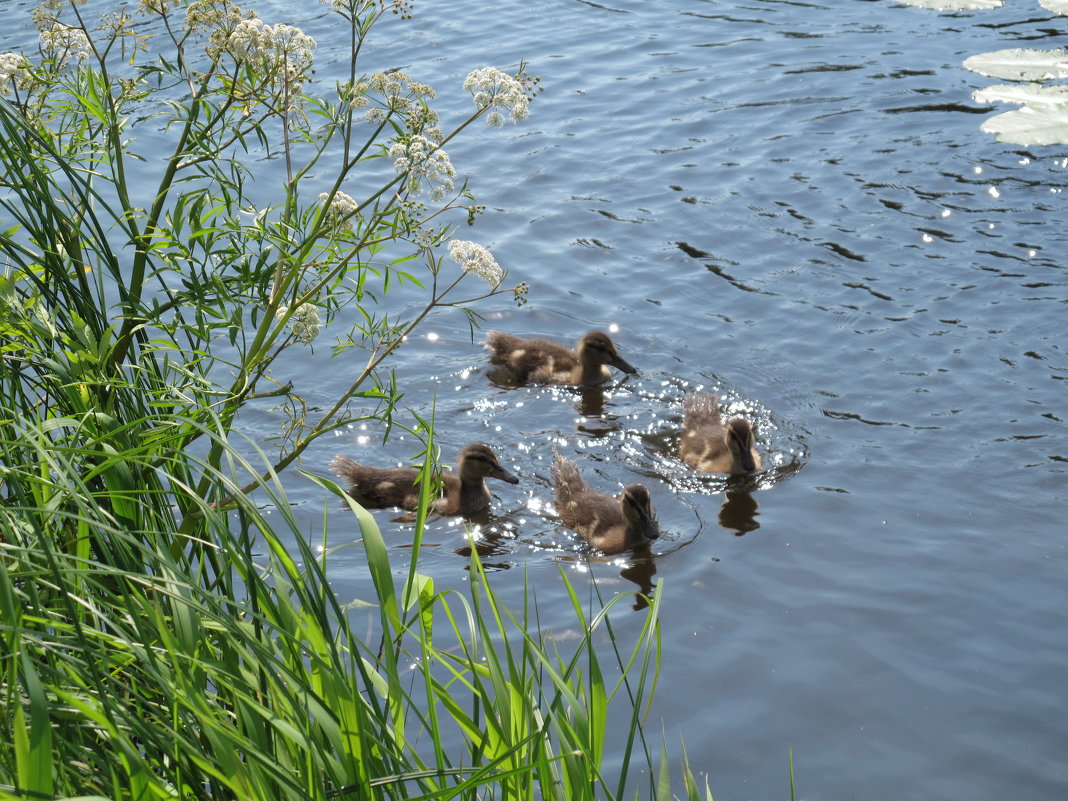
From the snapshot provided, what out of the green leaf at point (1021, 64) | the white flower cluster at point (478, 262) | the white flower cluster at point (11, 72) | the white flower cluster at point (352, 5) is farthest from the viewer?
the green leaf at point (1021, 64)

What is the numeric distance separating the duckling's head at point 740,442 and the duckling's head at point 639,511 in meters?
0.68

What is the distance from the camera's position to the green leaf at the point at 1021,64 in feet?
30.0

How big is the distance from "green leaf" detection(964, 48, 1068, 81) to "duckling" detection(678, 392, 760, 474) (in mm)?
4279

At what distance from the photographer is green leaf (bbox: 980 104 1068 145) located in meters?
7.75

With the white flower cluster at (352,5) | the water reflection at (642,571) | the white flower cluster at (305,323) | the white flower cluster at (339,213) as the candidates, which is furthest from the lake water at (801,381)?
the white flower cluster at (352,5)

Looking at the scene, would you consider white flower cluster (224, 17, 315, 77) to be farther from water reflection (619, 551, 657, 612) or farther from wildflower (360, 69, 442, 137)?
water reflection (619, 551, 657, 612)

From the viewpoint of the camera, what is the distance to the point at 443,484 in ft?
19.8

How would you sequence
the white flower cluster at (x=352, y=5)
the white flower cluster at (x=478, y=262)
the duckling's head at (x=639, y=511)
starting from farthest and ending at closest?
the duckling's head at (x=639, y=511) < the white flower cluster at (x=478, y=262) < the white flower cluster at (x=352, y=5)

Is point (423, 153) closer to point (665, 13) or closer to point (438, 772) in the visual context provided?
point (438, 772)

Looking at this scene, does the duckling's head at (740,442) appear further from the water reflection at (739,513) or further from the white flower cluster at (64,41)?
the white flower cluster at (64,41)

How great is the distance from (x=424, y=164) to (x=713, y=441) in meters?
3.44

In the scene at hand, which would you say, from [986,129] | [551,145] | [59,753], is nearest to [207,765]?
[59,753]

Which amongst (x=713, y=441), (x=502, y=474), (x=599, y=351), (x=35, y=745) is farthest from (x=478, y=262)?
(x=599, y=351)

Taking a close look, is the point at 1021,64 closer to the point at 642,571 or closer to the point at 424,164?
the point at 642,571
